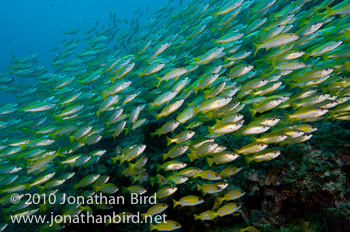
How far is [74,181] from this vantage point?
7.07 meters

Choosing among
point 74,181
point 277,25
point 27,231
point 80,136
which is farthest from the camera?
point 74,181

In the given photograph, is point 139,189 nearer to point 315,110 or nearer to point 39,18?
point 315,110

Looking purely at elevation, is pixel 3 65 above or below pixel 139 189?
above

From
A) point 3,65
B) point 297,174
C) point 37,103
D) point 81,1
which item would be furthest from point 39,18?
point 297,174

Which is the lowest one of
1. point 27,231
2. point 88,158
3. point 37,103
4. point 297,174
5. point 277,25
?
point 297,174

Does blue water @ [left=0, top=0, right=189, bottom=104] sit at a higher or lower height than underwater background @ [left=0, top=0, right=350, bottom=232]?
higher

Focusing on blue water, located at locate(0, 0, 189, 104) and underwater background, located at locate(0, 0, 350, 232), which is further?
blue water, located at locate(0, 0, 189, 104)

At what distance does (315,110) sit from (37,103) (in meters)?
7.84

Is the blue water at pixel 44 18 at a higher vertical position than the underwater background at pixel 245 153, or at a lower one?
higher

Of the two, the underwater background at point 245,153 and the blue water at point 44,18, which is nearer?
the underwater background at point 245,153

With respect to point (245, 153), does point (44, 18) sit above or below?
→ above

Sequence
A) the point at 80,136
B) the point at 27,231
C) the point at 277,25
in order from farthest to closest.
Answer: the point at 27,231 → the point at 80,136 → the point at 277,25

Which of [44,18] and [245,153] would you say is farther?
[44,18]

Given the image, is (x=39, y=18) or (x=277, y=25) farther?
(x=39, y=18)
